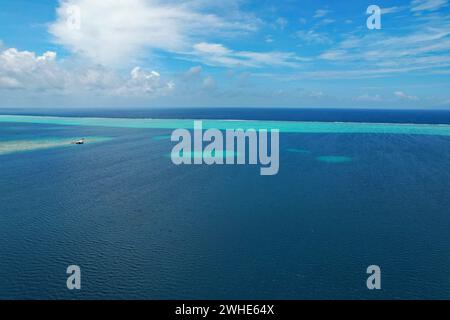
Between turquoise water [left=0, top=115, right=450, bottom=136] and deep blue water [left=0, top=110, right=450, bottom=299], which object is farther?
turquoise water [left=0, top=115, right=450, bottom=136]

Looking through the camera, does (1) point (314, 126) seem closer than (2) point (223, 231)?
No

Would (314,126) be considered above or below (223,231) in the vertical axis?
above

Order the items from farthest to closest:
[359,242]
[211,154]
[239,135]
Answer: [239,135] → [211,154] → [359,242]

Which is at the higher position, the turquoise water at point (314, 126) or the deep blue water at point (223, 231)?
the turquoise water at point (314, 126)

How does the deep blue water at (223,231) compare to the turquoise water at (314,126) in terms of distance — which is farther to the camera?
the turquoise water at (314,126)

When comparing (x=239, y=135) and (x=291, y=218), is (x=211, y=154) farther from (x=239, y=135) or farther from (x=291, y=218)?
(x=239, y=135)

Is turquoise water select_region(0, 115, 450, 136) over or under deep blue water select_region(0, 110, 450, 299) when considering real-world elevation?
over
